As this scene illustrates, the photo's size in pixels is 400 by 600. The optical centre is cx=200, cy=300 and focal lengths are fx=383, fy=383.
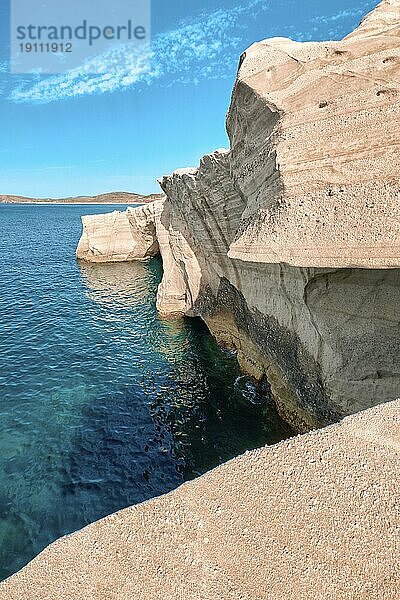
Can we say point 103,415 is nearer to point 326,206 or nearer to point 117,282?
point 326,206

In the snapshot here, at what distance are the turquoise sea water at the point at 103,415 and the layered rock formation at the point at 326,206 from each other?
2991 millimetres

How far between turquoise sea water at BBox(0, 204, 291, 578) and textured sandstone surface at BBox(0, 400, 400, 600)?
6.71 meters

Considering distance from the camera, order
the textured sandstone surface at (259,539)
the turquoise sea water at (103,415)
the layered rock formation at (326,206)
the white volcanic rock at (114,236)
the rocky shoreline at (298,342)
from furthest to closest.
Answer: the white volcanic rock at (114,236)
the turquoise sea water at (103,415)
the layered rock formation at (326,206)
the rocky shoreline at (298,342)
the textured sandstone surface at (259,539)

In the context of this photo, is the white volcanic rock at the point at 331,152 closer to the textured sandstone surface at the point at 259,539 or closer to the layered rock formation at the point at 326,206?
the layered rock formation at the point at 326,206

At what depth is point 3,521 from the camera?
9414 millimetres

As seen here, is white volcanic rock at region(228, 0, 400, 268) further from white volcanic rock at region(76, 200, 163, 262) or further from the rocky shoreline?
white volcanic rock at region(76, 200, 163, 262)

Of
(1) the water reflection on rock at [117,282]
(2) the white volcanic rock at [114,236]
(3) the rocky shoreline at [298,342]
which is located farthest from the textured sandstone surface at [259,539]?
(2) the white volcanic rock at [114,236]

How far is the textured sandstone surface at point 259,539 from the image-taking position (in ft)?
10.2

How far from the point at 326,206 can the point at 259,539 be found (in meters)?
6.19

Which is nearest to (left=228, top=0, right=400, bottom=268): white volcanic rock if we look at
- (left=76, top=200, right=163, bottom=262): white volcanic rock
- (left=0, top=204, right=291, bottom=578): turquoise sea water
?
(left=0, top=204, right=291, bottom=578): turquoise sea water

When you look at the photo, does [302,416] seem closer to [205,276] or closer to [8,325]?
[205,276]

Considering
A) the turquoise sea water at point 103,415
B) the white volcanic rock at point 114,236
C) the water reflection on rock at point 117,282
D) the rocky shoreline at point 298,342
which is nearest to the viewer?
the rocky shoreline at point 298,342

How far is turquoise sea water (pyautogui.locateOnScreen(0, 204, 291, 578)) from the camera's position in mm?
10078

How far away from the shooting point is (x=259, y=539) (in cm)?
336
